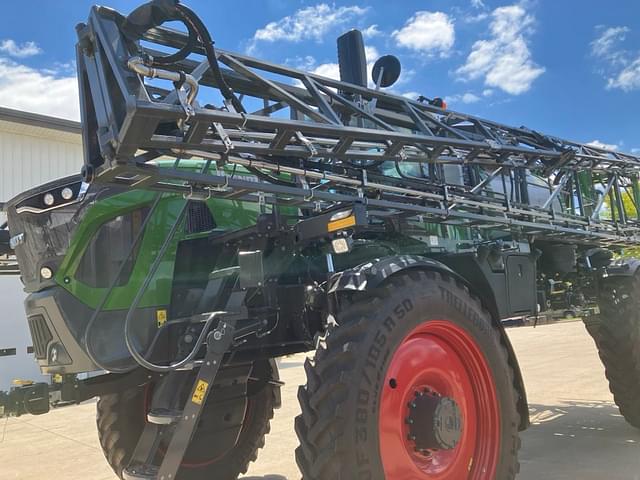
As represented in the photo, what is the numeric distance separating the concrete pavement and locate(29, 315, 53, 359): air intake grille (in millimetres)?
2177

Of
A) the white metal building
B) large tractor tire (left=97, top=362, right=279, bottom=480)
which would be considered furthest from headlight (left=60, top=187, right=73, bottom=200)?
the white metal building

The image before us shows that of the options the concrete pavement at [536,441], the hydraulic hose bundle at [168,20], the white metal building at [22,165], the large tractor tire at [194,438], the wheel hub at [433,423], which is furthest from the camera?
the white metal building at [22,165]

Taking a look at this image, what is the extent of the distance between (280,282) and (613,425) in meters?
4.45

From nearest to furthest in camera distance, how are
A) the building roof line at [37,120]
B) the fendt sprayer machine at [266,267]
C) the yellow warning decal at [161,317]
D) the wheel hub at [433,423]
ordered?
the fendt sprayer machine at [266,267]
the wheel hub at [433,423]
the yellow warning decal at [161,317]
the building roof line at [37,120]

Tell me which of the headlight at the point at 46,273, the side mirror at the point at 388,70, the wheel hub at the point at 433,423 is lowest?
the wheel hub at the point at 433,423

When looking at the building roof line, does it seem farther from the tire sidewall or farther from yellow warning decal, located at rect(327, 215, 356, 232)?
the tire sidewall

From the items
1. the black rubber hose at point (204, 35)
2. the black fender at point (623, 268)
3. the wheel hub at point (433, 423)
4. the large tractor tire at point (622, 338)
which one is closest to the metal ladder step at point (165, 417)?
the wheel hub at point (433, 423)

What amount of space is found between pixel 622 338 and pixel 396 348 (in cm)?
385

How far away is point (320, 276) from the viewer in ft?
14.3

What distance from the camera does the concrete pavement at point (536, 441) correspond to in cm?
512

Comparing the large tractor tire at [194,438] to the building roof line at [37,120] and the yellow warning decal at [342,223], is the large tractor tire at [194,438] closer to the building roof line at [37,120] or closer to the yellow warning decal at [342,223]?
the yellow warning decal at [342,223]

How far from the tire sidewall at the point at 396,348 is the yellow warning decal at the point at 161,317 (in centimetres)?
149

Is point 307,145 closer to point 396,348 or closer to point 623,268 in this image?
point 396,348

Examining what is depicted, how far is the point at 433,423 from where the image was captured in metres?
3.14
